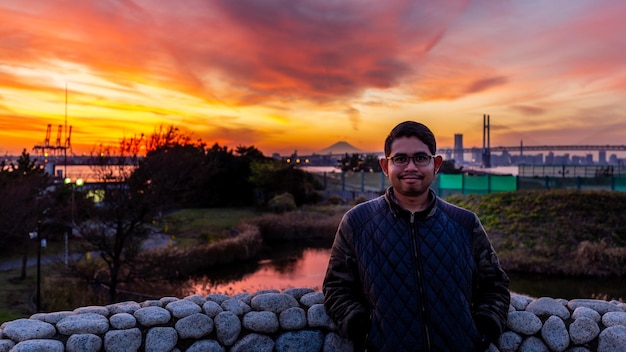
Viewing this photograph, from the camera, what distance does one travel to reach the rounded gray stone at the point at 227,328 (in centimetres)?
330

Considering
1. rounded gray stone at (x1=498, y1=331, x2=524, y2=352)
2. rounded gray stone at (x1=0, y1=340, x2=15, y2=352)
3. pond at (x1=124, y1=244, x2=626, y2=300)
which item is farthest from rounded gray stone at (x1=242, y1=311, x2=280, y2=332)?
pond at (x1=124, y1=244, x2=626, y2=300)

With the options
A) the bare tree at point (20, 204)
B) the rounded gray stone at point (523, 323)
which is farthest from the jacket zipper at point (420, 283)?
the bare tree at point (20, 204)

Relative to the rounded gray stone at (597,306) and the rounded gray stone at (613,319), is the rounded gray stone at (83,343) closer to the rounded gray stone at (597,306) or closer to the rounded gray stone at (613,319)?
the rounded gray stone at (597,306)

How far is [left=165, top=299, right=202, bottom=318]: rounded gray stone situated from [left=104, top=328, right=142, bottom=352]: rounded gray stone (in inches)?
11.6

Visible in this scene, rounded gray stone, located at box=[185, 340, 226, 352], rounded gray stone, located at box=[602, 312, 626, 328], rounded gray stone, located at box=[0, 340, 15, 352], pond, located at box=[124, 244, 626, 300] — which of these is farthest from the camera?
pond, located at box=[124, 244, 626, 300]

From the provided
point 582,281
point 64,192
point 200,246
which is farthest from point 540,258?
point 64,192

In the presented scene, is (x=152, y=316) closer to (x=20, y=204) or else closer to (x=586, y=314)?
(x=586, y=314)

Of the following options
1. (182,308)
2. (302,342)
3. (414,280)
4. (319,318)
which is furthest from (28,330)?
(414,280)

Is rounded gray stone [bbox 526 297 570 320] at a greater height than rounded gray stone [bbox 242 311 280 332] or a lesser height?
greater

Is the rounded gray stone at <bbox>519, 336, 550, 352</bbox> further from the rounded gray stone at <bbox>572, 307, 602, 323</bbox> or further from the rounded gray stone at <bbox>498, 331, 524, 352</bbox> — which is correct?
the rounded gray stone at <bbox>572, 307, 602, 323</bbox>

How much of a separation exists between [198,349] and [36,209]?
1526 centimetres

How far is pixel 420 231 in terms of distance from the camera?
2.63 meters

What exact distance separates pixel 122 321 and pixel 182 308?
40cm

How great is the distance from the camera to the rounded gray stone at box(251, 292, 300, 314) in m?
3.49
